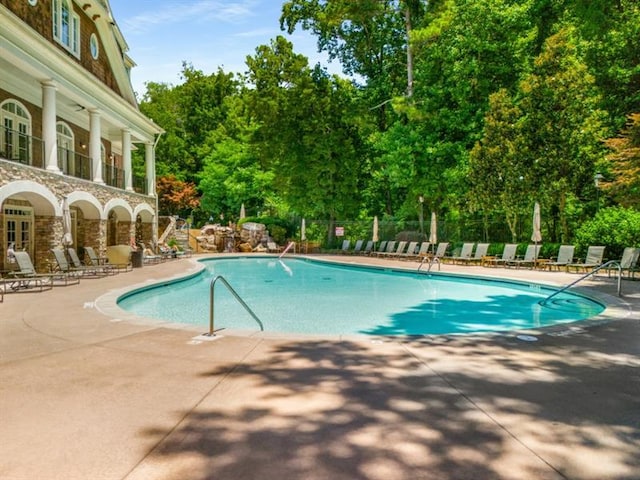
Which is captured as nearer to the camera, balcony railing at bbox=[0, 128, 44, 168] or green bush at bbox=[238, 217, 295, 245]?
balcony railing at bbox=[0, 128, 44, 168]

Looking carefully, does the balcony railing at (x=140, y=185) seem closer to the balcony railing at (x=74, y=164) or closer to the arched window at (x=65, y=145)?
the balcony railing at (x=74, y=164)

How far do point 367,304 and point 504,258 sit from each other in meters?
9.81

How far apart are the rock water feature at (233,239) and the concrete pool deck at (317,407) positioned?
22.8 meters

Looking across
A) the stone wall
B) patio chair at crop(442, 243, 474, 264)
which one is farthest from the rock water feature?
patio chair at crop(442, 243, 474, 264)

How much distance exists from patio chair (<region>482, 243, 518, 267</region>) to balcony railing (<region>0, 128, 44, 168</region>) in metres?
17.7

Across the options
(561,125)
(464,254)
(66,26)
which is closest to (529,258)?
(464,254)

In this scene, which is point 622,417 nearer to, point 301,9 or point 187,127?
point 301,9

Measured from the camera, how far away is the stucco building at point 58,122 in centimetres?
1257

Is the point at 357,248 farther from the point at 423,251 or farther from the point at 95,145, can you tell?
the point at 95,145

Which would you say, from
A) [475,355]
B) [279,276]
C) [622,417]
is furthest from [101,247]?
[622,417]

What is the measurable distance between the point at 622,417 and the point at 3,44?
15.1 m

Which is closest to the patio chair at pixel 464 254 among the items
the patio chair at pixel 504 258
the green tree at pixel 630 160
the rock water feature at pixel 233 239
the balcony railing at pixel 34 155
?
the patio chair at pixel 504 258

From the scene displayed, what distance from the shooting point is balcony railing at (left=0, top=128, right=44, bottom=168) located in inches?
531

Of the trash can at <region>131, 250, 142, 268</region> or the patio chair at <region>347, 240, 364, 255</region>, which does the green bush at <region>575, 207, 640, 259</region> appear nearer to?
the patio chair at <region>347, 240, 364, 255</region>
